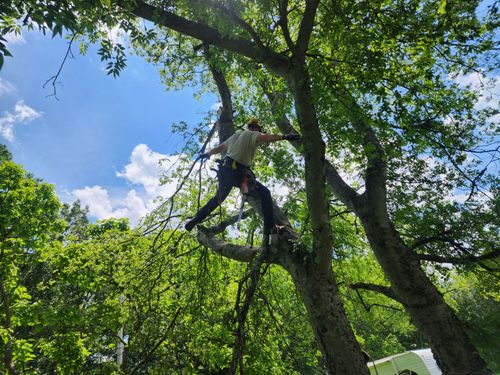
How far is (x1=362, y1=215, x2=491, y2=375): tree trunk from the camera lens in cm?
398

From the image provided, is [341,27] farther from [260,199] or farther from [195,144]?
[195,144]

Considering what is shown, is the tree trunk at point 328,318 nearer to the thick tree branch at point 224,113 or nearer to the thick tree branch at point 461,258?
the thick tree branch at point 461,258

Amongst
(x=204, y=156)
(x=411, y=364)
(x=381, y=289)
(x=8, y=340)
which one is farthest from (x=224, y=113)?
(x=411, y=364)

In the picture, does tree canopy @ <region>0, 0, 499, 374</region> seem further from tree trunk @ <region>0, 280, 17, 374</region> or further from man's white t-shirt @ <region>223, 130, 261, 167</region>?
tree trunk @ <region>0, 280, 17, 374</region>

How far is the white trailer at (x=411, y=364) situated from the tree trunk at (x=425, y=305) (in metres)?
9.22

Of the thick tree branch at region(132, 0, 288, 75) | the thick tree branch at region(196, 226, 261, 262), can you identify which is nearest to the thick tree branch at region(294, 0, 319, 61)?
the thick tree branch at region(132, 0, 288, 75)

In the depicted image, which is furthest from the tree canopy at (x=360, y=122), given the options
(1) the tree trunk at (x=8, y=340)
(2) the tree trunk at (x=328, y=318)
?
(1) the tree trunk at (x=8, y=340)

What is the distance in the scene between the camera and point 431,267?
6.87 m

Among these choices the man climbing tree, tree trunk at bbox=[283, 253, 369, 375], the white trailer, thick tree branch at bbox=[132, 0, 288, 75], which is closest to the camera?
tree trunk at bbox=[283, 253, 369, 375]

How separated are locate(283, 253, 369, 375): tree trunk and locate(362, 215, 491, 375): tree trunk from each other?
1.97m

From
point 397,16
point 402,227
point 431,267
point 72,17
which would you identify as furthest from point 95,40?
point 431,267

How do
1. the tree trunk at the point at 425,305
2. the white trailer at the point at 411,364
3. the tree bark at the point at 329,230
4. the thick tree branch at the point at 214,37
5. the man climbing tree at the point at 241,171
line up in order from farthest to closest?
1. the white trailer at the point at 411,364
2. the man climbing tree at the point at 241,171
3. the tree trunk at the point at 425,305
4. the thick tree branch at the point at 214,37
5. the tree bark at the point at 329,230

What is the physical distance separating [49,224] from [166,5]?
9.31 m

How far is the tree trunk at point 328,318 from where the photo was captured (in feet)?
9.34
